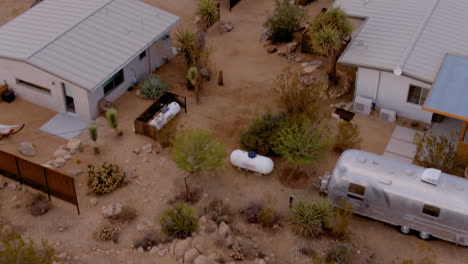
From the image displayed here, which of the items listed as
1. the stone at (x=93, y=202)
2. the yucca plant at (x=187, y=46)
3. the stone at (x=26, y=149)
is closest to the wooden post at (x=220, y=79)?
the yucca plant at (x=187, y=46)

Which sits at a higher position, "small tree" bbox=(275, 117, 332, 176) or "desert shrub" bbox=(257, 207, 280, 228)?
"small tree" bbox=(275, 117, 332, 176)

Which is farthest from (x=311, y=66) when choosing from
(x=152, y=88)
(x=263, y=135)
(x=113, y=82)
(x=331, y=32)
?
(x=113, y=82)

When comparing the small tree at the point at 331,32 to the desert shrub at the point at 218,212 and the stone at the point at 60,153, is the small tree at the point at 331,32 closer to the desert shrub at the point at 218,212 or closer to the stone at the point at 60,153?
the desert shrub at the point at 218,212

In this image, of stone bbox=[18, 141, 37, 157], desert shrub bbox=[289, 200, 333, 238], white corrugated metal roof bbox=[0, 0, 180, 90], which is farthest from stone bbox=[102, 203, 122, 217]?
desert shrub bbox=[289, 200, 333, 238]

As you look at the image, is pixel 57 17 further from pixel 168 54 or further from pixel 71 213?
pixel 71 213

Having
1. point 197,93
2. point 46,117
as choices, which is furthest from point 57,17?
point 197,93

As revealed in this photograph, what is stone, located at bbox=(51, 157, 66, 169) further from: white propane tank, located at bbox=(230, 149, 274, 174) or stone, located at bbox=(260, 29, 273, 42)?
stone, located at bbox=(260, 29, 273, 42)

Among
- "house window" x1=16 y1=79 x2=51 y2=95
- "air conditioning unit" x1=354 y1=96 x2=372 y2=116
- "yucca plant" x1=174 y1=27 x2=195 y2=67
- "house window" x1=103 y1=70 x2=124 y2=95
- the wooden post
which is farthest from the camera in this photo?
"yucca plant" x1=174 y1=27 x2=195 y2=67
